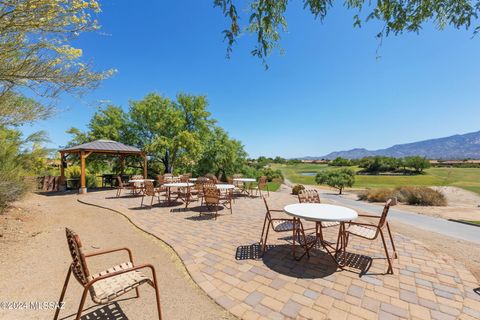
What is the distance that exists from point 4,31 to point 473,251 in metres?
8.93

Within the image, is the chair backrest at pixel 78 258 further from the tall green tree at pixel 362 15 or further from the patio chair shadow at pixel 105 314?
the tall green tree at pixel 362 15

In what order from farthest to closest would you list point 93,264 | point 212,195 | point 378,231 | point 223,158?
point 223,158 → point 212,195 → point 93,264 → point 378,231

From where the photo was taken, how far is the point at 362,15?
2770 millimetres

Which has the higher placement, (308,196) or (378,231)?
(308,196)

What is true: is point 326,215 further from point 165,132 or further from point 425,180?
point 425,180

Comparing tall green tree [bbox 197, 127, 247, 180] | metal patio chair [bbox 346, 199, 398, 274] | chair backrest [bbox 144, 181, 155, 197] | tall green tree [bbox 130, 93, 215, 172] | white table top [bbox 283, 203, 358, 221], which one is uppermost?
tall green tree [bbox 130, 93, 215, 172]

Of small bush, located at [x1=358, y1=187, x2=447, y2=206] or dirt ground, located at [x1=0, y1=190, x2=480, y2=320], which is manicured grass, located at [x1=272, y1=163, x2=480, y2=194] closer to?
small bush, located at [x1=358, y1=187, x2=447, y2=206]

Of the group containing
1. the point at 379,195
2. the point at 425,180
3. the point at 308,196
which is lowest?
the point at 425,180

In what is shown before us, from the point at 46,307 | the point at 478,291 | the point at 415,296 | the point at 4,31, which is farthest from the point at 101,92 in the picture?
the point at 478,291

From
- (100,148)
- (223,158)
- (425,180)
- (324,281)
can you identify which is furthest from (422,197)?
(425,180)

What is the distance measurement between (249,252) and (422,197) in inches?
541

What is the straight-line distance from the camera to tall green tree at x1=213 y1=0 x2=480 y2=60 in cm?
238

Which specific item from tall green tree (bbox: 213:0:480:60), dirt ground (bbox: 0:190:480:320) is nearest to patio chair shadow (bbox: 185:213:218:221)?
dirt ground (bbox: 0:190:480:320)

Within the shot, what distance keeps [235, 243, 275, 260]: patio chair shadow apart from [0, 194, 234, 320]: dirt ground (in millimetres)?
929
